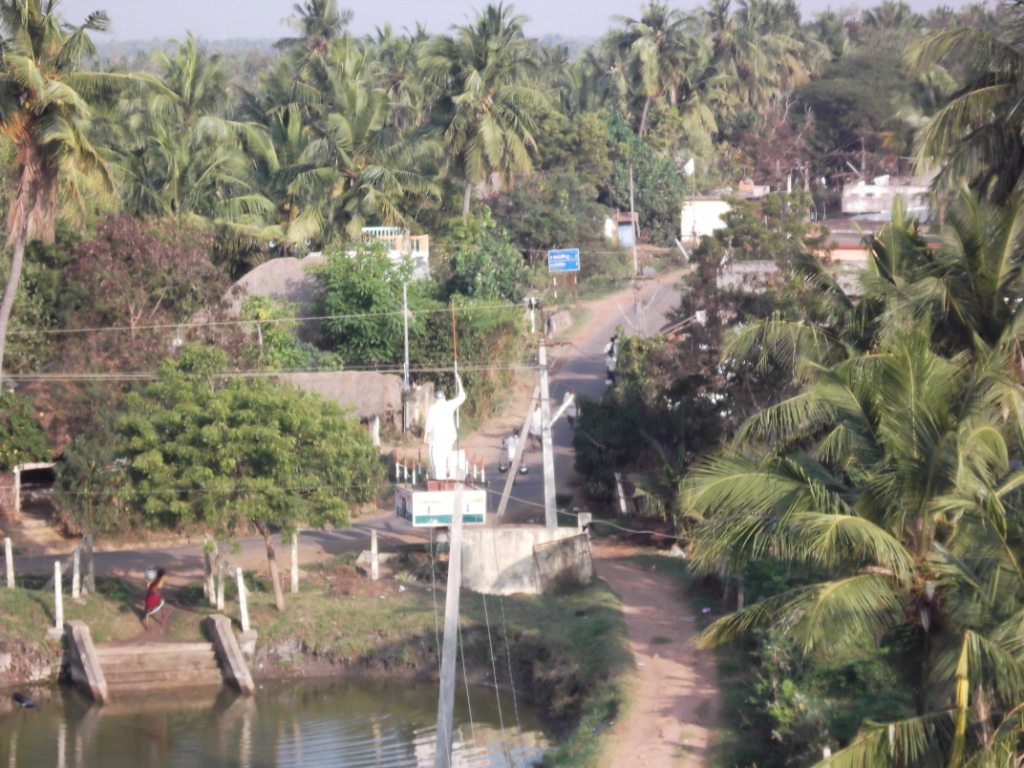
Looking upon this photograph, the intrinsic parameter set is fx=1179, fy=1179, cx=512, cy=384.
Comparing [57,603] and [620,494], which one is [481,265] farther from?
[57,603]

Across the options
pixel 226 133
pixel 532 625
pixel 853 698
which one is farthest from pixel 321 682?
pixel 226 133

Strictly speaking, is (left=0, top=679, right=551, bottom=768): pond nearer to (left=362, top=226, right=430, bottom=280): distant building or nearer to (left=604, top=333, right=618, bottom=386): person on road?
(left=604, top=333, right=618, bottom=386): person on road

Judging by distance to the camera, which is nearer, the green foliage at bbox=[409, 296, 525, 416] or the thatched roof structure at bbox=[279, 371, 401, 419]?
the thatched roof structure at bbox=[279, 371, 401, 419]

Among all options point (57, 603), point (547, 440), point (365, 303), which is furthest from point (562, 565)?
point (365, 303)

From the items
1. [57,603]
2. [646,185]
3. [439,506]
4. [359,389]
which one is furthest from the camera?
[646,185]

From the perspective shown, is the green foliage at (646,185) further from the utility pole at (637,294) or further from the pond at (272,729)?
the pond at (272,729)

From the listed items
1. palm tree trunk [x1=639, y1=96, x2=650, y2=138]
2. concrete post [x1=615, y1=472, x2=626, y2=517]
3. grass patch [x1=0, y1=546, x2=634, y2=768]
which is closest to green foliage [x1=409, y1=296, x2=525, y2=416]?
concrete post [x1=615, y1=472, x2=626, y2=517]

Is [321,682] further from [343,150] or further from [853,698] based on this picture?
[343,150]
